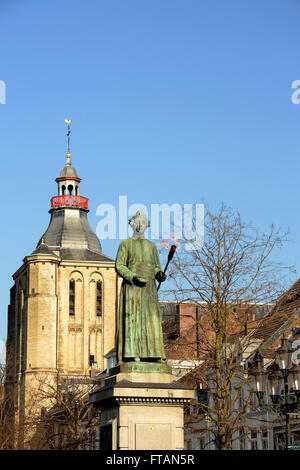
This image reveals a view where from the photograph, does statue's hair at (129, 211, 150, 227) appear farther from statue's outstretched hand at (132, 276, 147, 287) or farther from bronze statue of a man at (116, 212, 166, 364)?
statue's outstretched hand at (132, 276, 147, 287)

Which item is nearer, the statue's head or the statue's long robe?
the statue's long robe

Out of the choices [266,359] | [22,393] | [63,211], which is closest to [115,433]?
[266,359]

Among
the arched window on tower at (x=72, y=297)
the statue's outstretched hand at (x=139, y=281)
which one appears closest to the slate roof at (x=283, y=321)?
the statue's outstretched hand at (x=139, y=281)

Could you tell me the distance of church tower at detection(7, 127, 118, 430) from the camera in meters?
117

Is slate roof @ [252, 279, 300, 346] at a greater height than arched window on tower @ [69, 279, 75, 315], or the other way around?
arched window on tower @ [69, 279, 75, 315]

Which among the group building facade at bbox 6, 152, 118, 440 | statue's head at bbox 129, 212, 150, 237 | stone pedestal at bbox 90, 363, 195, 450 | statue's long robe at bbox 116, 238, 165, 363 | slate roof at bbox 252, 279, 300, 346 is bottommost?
stone pedestal at bbox 90, 363, 195, 450

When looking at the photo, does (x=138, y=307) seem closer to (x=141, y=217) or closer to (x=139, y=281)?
(x=139, y=281)

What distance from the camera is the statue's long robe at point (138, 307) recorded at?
63.5 feet

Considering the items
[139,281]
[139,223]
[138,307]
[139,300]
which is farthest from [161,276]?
[139,223]

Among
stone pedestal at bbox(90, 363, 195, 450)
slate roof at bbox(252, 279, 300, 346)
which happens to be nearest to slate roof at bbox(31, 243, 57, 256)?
slate roof at bbox(252, 279, 300, 346)

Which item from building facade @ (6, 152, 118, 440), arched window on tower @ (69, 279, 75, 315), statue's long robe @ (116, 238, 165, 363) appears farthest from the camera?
arched window on tower @ (69, 279, 75, 315)

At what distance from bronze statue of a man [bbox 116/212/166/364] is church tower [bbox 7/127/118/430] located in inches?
3716

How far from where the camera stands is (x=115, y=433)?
61.3 feet

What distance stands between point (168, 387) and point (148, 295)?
6.52 feet
